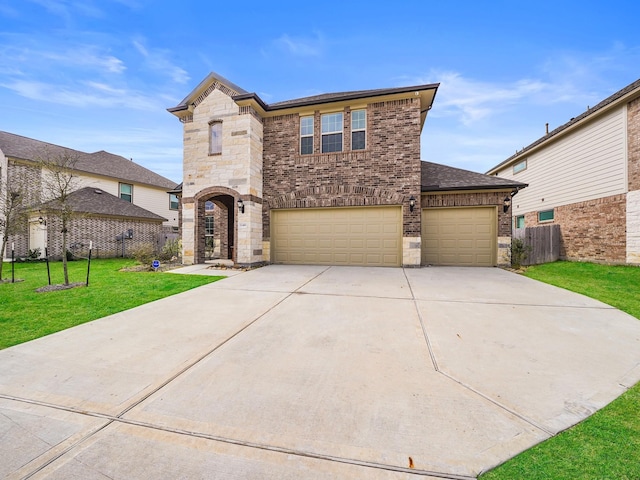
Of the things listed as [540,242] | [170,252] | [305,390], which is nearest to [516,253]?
[540,242]

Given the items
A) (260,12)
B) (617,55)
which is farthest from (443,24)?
(617,55)

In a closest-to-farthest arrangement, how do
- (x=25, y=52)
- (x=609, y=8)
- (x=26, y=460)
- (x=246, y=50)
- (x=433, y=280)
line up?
(x=26, y=460)
(x=433, y=280)
(x=609, y=8)
(x=25, y=52)
(x=246, y=50)

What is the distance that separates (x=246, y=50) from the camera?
14.7m

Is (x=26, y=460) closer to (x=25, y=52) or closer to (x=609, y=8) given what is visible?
(x=25, y=52)

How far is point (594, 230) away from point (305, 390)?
584 inches

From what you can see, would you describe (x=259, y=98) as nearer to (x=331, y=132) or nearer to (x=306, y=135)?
(x=306, y=135)

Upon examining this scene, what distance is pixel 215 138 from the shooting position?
1101cm

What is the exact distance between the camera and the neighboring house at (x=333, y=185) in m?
10.3

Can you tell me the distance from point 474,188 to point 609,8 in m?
7.83

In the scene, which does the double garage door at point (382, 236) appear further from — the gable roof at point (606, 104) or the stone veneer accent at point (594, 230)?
the gable roof at point (606, 104)

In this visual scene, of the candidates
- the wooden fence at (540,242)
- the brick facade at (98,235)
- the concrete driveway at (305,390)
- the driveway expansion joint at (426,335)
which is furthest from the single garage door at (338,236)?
the brick facade at (98,235)

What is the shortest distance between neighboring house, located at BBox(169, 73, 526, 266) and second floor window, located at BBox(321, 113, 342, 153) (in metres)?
0.04

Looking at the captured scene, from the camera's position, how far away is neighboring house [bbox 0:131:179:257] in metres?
14.5

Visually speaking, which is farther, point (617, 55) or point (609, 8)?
point (617, 55)
